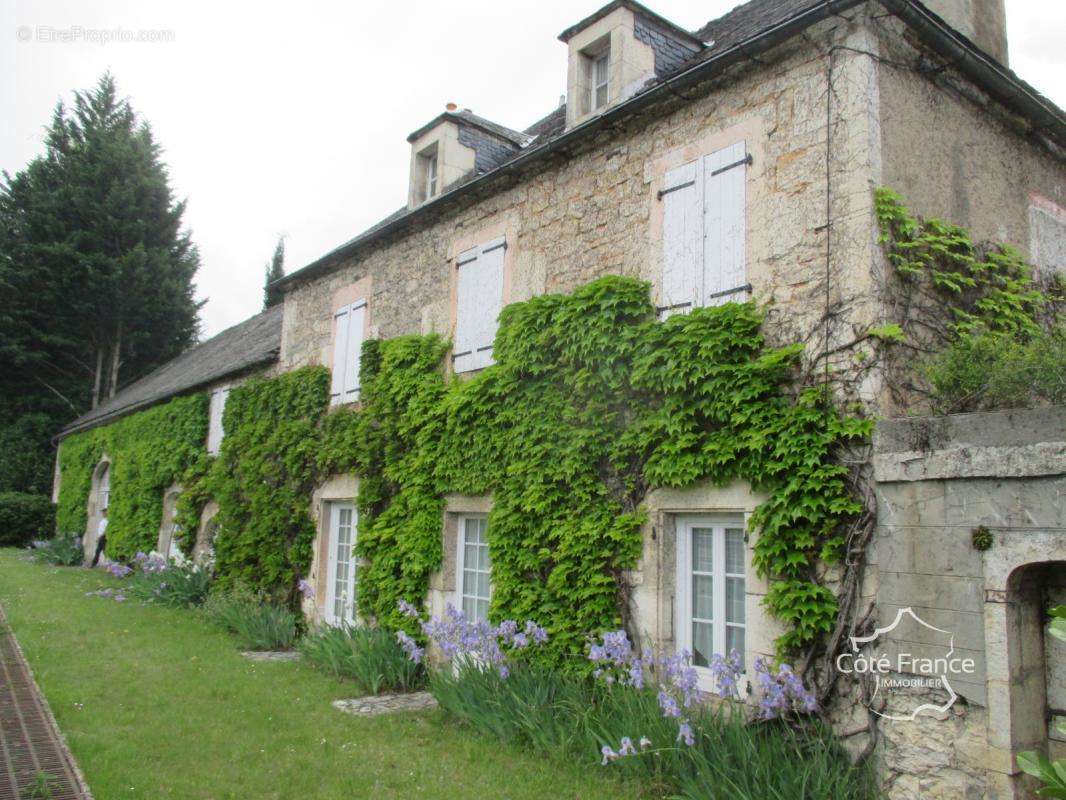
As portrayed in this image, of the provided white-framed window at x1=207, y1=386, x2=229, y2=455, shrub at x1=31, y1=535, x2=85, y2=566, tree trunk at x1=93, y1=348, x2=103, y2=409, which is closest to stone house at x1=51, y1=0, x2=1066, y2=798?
white-framed window at x1=207, y1=386, x2=229, y2=455

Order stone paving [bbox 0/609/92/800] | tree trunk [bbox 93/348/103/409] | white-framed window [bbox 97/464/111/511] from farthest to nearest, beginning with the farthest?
tree trunk [bbox 93/348/103/409] < white-framed window [bbox 97/464/111/511] < stone paving [bbox 0/609/92/800]

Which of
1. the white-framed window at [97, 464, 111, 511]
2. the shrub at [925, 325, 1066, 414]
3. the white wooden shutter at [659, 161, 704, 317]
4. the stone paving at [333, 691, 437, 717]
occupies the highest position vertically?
the white wooden shutter at [659, 161, 704, 317]

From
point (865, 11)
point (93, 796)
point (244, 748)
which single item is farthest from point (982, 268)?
point (93, 796)

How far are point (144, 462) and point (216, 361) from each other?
2749mm

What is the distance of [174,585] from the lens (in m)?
13.1

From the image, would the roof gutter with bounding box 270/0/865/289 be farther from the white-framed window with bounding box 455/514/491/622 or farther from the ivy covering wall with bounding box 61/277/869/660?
the white-framed window with bounding box 455/514/491/622

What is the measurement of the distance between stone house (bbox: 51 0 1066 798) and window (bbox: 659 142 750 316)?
0.02 metres

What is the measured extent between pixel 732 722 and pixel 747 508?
1.44 m

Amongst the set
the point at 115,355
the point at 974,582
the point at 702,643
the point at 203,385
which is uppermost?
the point at 115,355

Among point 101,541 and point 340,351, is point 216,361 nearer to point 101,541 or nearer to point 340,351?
point 101,541

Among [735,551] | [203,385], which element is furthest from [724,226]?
[203,385]

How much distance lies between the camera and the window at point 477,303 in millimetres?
8594

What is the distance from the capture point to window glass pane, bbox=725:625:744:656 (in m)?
5.88

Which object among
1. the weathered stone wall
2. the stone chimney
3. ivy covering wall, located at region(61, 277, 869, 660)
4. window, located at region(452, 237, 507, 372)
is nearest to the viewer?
the weathered stone wall
